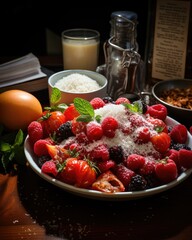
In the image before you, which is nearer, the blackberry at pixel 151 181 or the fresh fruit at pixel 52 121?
the blackberry at pixel 151 181

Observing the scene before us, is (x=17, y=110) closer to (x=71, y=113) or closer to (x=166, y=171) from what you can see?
(x=71, y=113)

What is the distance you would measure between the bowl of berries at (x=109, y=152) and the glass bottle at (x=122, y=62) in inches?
10.5

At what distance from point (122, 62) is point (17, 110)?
0.37m

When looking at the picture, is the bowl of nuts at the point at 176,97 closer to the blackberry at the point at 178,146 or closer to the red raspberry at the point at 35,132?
the blackberry at the point at 178,146

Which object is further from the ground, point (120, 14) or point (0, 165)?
point (120, 14)

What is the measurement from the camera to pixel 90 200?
0.78 m

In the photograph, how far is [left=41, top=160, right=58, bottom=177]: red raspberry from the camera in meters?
0.74

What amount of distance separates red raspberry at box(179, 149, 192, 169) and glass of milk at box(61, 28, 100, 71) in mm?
688

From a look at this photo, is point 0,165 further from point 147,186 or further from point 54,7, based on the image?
point 54,7

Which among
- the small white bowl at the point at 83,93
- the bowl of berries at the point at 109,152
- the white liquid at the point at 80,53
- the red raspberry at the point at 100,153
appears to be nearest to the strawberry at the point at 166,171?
the bowl of berries at the point at 109,152

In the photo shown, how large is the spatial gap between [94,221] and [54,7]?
1596 millimetres

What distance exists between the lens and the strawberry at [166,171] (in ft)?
2.42

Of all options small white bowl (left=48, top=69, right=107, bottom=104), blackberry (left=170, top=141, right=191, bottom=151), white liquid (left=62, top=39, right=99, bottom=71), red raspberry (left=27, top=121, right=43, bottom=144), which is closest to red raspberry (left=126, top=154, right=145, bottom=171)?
blackberry (left=170, top=141, right=191, bottom=151)

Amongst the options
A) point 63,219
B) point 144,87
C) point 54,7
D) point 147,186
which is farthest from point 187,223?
point 54,7
